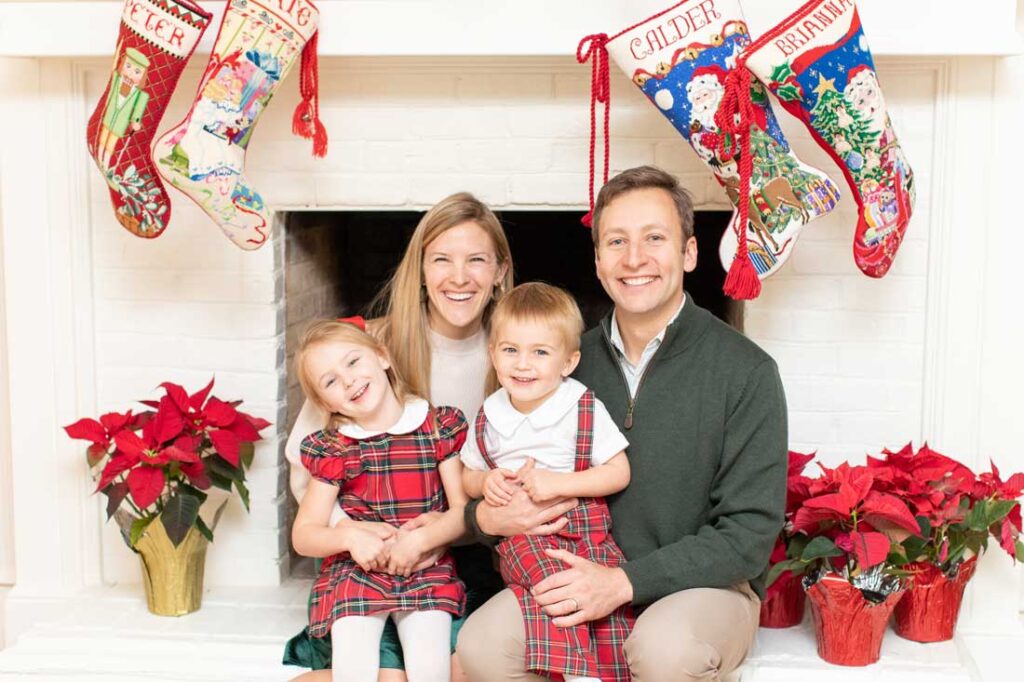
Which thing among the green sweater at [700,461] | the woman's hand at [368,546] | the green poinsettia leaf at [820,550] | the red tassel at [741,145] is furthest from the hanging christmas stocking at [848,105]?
the woman's hand at [368,546]

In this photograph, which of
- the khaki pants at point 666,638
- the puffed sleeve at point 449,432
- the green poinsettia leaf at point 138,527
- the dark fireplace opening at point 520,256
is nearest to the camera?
the khaki pants at point 666,638

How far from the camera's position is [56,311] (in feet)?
8.85

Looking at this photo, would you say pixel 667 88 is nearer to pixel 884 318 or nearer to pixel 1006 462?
pixel 884 318

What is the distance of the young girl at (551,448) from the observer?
2.06 m

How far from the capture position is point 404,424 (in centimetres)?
224

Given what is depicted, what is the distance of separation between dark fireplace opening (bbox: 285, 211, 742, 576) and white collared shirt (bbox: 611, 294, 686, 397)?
86 centimetres

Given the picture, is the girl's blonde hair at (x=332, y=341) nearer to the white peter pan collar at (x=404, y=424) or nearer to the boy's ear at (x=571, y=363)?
the white peter pan collar at (x=404, y=424)

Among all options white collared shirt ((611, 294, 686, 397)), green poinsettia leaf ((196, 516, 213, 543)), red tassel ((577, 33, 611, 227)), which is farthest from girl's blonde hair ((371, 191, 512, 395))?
green poinsettia leaf ((196, 516, 213, 543))

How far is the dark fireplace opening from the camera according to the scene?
3.16 meters

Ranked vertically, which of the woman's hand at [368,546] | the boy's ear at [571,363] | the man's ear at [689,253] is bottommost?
the woman's hand at [368,546]

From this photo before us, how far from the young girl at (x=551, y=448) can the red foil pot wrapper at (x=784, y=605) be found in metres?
0.49

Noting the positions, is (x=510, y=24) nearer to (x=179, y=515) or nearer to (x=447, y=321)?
(x=447, y=321)

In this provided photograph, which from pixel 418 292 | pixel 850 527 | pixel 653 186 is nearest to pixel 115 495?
pixel 418 292

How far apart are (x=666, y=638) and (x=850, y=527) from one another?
548mm
